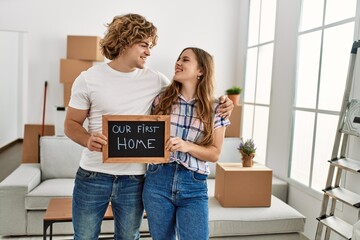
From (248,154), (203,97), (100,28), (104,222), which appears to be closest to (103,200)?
(203,97)

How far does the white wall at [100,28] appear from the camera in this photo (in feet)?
16.3

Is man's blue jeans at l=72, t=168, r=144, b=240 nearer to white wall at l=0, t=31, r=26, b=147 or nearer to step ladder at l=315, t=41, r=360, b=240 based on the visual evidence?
step ladder at l=315, t=41, r=360, b=240

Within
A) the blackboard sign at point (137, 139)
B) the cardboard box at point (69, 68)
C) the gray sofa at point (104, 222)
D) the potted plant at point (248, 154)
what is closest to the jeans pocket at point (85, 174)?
the blackboard sign at point (137, 139)

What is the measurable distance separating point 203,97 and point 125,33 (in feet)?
1.41

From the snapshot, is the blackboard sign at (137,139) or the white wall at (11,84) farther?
the white wall at (11,84)

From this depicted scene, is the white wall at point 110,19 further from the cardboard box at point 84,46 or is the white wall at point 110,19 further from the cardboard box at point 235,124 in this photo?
the cardboard box at point 235,124

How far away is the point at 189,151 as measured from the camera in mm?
1518

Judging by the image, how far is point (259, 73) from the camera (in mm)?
4320

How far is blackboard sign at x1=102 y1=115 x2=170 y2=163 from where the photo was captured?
1469 millimetres

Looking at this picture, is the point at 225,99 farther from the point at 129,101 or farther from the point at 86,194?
the point at 86,194

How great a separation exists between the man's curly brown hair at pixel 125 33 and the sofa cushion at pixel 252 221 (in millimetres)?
1694

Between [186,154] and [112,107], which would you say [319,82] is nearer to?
[186,154]

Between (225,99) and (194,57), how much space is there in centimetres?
23

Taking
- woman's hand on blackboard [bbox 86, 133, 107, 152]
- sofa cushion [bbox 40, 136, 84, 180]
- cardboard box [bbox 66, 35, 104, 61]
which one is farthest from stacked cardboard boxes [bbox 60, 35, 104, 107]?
woman's hand on blackboard [bbox 86, 133, 107, 152]
